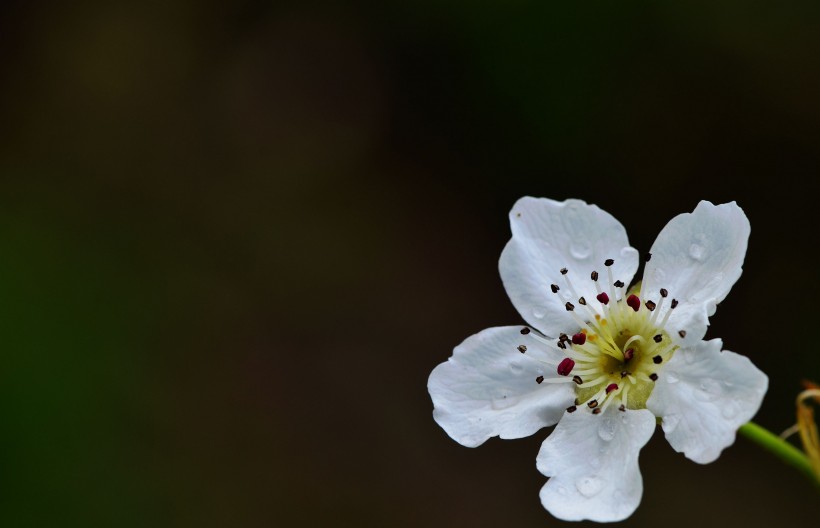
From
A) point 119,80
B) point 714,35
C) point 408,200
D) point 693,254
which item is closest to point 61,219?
point 119,80

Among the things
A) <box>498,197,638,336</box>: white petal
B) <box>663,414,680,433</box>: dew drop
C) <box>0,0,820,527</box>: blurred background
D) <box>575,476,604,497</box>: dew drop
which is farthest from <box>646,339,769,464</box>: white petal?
<box>0,0,820,527</box>: blurred background

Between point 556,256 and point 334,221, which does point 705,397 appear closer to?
point 556,256

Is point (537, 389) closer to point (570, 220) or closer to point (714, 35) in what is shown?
point (570, 220)

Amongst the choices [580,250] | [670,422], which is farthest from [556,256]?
[670,422]

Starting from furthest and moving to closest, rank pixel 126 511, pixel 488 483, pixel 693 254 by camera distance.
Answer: pixel 488 483 → pixel 126 511 → pixel 693 254

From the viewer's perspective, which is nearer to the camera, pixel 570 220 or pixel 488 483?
pixel 570 220

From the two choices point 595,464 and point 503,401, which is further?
point 503,401
